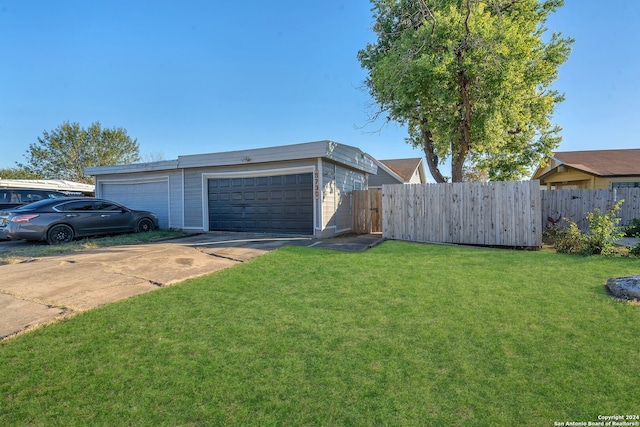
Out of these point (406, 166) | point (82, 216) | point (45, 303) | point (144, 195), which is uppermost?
point (406, 166)

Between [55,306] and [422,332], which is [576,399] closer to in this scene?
[422,332]

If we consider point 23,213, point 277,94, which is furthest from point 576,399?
point 277,94

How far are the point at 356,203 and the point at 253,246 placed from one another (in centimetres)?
548

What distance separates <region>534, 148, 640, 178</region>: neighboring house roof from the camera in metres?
15.5

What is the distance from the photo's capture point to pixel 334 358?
9.02ft

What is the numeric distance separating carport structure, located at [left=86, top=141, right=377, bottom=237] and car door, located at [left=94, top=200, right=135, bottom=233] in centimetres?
198

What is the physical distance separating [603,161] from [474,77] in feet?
40.2

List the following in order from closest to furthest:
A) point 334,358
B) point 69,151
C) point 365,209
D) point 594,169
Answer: point 334,358 → point 365,209 → point 594,169 → point 69,151

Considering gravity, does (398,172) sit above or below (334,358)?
above

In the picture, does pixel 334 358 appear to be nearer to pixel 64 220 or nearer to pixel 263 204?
pixel 263 204

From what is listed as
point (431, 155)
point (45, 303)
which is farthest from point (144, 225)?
point (431, 155)

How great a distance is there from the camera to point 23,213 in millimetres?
8594

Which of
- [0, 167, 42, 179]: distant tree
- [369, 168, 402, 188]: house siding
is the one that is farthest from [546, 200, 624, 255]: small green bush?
[0, 167, 42, 179]: distant tree

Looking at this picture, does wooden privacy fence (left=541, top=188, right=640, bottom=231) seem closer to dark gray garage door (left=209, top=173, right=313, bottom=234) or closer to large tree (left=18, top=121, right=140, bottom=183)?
dark gray garage door (left=209, top=173, right=313, bottom=234)
